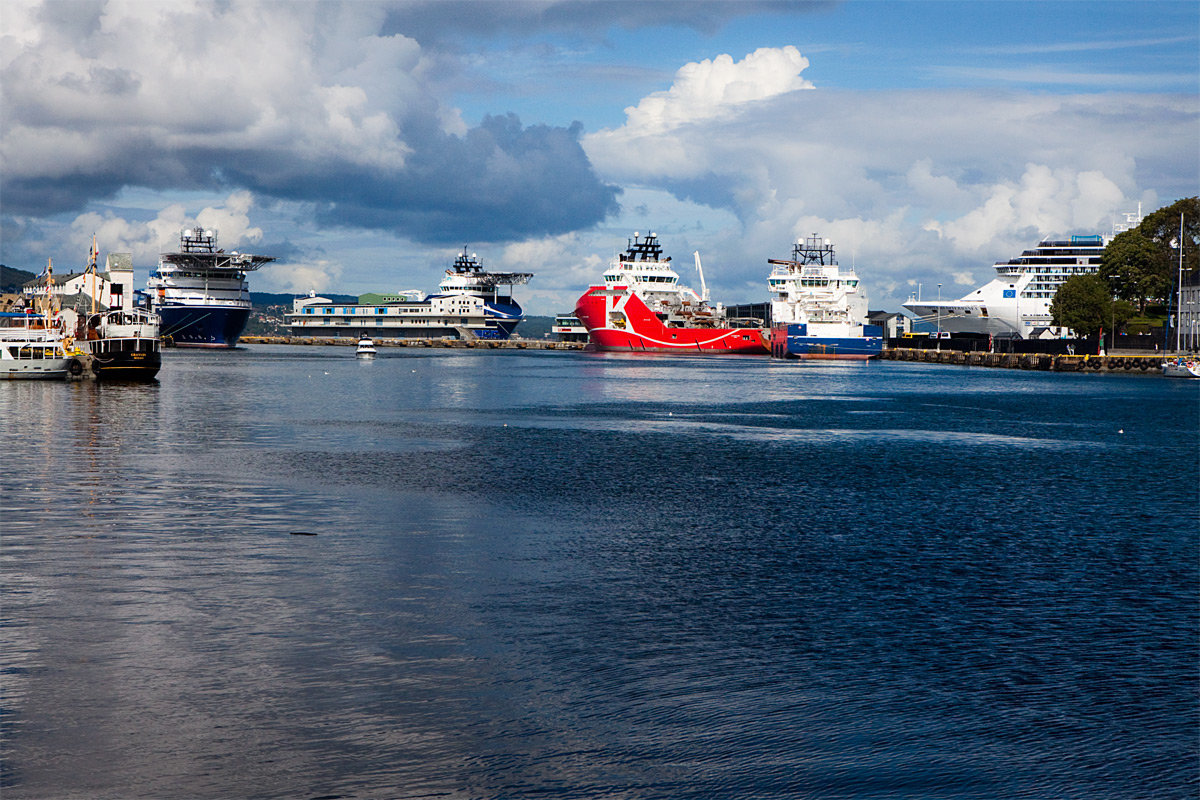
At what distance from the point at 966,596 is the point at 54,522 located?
18.8m

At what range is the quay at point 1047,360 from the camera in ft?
361

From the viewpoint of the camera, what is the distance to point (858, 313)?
146500 millimetres

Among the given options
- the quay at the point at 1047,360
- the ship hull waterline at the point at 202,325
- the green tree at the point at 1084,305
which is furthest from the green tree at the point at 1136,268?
the ship hull waterline at the point at 202,325

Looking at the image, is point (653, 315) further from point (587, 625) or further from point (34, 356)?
point (587, 625)

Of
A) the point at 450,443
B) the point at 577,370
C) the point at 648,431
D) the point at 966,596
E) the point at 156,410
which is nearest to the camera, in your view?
the point at 966,596

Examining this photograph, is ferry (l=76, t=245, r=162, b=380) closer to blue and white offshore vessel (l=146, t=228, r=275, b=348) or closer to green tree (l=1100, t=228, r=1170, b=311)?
blue and white offshore vessel (l=146, t=228, r=275, b=348)

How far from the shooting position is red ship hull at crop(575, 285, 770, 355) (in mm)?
156250

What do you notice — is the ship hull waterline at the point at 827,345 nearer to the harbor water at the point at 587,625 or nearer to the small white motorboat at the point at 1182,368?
the small white motorboat at the point at 1182,368

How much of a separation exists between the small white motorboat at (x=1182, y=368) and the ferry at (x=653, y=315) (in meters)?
65.8

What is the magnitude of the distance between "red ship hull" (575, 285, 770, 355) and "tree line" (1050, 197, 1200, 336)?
166ft

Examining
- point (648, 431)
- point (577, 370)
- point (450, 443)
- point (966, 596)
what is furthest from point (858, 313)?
point (966, 596)

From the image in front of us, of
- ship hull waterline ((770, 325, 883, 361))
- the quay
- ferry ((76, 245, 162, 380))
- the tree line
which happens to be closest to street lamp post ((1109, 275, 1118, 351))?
the tree line

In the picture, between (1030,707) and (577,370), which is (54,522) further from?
(577,370)

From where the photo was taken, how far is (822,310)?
479 feet
